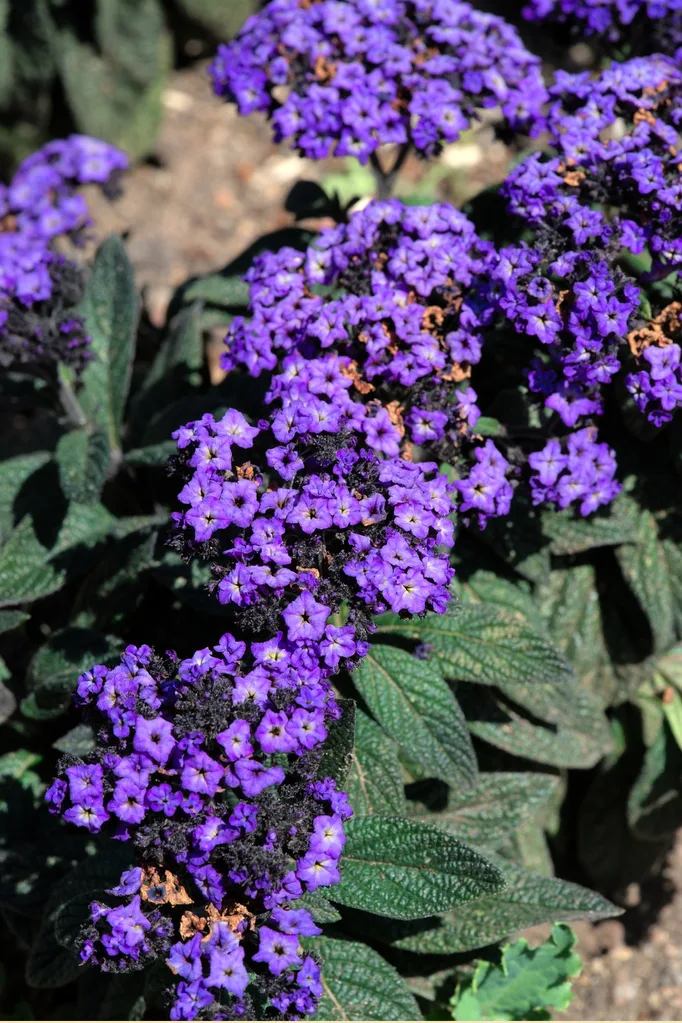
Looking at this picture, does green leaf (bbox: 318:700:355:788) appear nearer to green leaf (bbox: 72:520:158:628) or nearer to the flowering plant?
the flowering plant

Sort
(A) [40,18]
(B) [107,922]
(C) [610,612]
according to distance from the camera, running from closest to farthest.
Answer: (B) [107,922] < (C) [610,612] < (A) [40,18]

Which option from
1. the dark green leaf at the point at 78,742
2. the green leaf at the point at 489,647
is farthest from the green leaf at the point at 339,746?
the dark green leaf at the point at 78,742

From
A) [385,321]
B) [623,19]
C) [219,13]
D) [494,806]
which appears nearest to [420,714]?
[494,806]

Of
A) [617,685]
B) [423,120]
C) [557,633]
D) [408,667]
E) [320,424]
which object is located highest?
[423,120]

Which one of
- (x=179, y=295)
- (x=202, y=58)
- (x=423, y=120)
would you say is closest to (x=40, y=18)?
(x=202, y=58)

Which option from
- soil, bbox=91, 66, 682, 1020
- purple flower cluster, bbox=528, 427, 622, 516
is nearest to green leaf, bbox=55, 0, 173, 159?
soil, bbox=91, 66, 682, 1020

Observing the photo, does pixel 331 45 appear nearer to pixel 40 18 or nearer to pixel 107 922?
pixel 107 922

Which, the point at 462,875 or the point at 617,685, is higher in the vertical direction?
the point at 462,875
